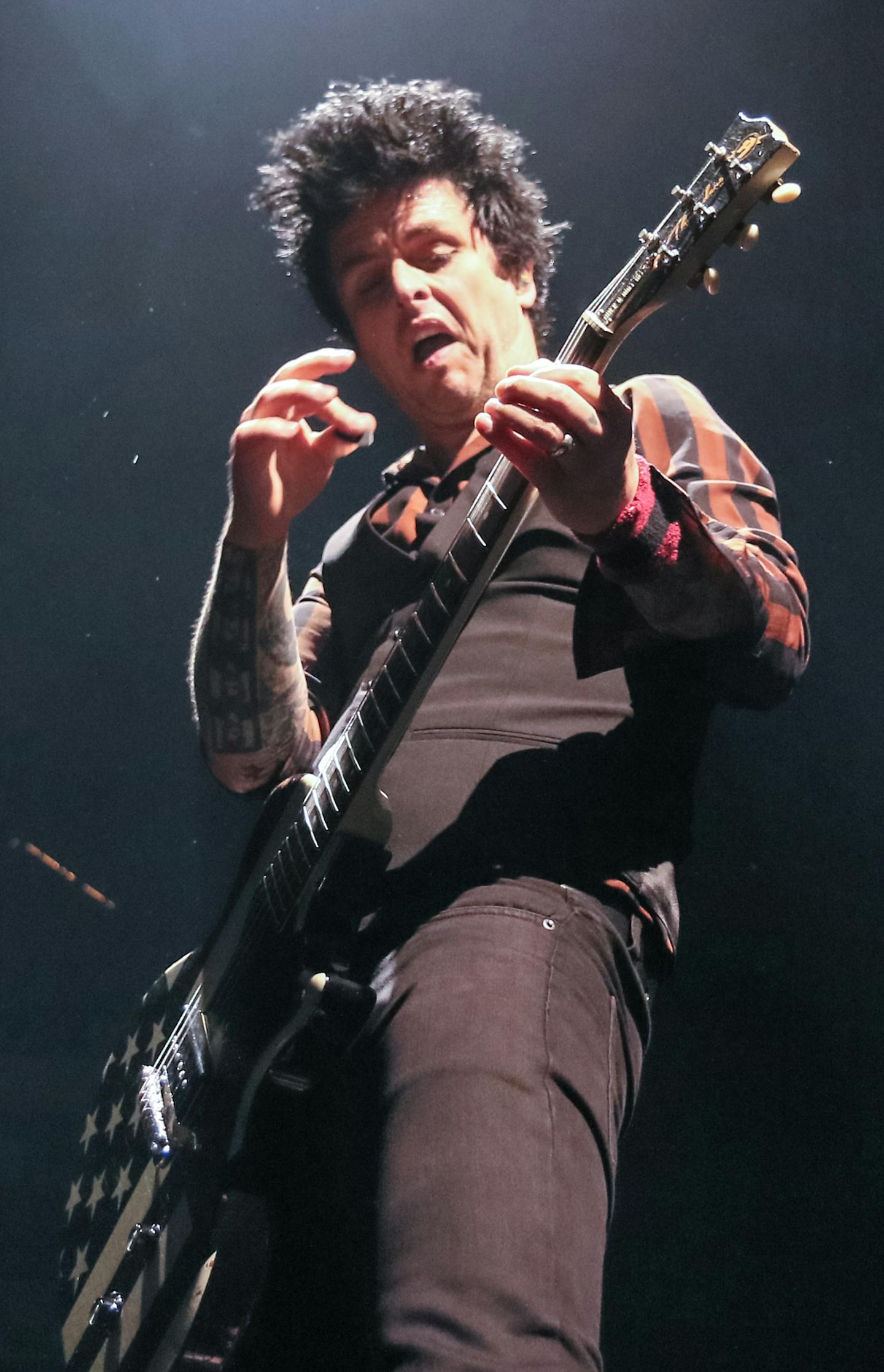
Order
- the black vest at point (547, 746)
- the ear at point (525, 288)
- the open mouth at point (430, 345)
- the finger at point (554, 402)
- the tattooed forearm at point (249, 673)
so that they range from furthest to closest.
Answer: the ear at point (525, 288)
the open mouth at point (430, 345)
the tattooed forearm at point (249, 673)
the black vest at point (547, 746)
the finger at point (554, 402)

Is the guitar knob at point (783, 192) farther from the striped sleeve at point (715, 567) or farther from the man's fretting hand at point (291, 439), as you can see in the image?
the man's fretting hand at point (291, 439)

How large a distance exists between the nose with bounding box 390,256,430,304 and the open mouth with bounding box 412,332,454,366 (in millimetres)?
48

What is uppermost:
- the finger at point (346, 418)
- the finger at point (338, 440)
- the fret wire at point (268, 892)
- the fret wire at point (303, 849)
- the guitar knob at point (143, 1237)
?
the finger at point (346, 418)

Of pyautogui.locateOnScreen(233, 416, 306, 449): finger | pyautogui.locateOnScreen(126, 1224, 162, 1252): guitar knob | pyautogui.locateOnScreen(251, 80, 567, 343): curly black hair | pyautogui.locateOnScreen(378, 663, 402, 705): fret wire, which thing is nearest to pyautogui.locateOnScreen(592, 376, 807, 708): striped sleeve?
pyautogui.locateOnScreen(378, 663, 402, 705): fret wire

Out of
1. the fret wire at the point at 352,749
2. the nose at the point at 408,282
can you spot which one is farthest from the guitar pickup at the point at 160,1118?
the nose at the point at 408,282

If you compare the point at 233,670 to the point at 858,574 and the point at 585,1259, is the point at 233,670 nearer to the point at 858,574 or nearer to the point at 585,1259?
the point at 585,1259

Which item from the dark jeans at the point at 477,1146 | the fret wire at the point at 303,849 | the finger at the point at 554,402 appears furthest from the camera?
the fret wire at the point at 303,849

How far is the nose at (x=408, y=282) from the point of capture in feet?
3.87

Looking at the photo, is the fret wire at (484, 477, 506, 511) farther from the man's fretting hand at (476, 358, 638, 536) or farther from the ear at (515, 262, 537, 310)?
the ear at (515, 262, 537, 310)

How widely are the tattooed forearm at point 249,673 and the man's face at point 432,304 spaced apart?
30 cm

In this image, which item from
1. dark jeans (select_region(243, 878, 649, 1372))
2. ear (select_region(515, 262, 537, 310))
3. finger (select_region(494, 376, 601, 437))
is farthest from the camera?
ear (select_region(515, 262, 537, 310))

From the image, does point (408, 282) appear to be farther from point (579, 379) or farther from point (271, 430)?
point (579, 379)

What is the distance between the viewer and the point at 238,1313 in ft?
2.74

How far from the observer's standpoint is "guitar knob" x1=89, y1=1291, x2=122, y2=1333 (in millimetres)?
941
